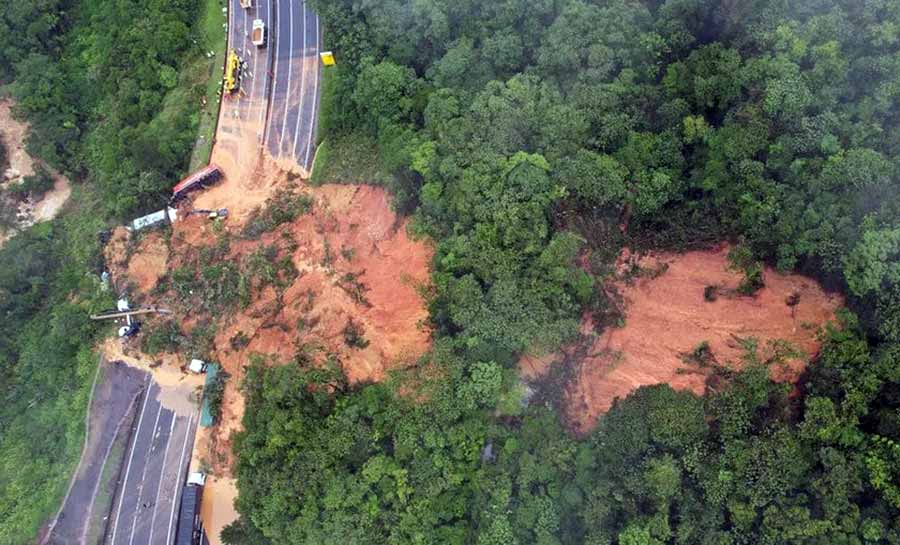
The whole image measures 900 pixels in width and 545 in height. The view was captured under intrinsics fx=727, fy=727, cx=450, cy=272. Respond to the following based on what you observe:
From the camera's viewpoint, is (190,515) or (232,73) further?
(232,73)

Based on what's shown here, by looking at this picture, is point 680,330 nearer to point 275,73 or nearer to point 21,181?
point 275,73

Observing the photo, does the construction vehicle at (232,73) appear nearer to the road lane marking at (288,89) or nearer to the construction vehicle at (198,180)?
the road lane marking at (288,89)

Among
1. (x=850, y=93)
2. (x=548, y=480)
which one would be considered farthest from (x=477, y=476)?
(x=850, y=93)

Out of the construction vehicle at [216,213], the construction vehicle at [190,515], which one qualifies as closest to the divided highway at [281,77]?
the construction vehicle at [216,213]

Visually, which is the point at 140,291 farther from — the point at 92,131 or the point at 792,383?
the point at 792,383

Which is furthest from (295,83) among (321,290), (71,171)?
(71,171)

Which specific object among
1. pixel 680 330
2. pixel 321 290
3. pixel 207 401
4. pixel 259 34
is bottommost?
pixel 207 401
